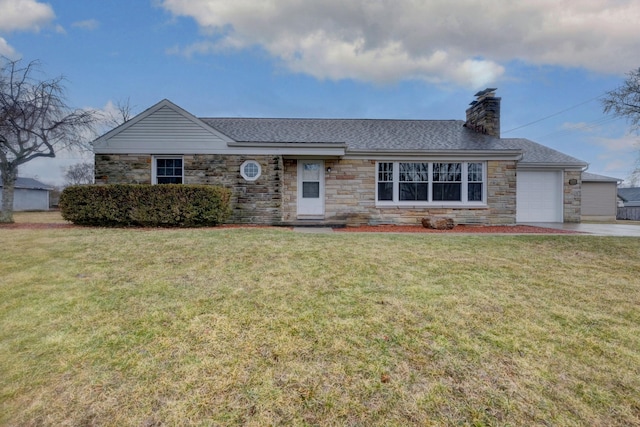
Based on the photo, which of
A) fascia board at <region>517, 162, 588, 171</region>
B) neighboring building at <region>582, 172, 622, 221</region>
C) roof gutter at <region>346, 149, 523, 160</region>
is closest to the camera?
roof gutter at <region>346, 149, 523, 160</region>

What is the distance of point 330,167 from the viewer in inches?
463

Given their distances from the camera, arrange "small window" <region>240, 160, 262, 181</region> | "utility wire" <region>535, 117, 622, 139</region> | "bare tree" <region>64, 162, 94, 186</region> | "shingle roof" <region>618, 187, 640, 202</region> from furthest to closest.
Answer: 1. "bare tree" <region>64, 162, 94, 186</region>
2. "shingle roof" <region>618, 187, 640, 202</region>
3. "utility wire" <region>535, 117, 622, 139</region>
4. "small window" <region>240, 160, 262, 181</region>

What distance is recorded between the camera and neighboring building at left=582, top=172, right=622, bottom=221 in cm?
1898

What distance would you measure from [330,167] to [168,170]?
604cm

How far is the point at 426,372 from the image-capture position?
7.73 ft

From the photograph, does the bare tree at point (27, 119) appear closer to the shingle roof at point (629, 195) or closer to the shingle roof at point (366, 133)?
the shingle roof at point (366, 133)

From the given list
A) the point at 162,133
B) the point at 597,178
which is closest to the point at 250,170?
the point at 162,133

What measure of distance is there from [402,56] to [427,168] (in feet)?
29.9

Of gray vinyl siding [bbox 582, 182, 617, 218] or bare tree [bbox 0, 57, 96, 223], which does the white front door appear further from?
gray vinyl siding [bbox 582, 182, 617, 218]

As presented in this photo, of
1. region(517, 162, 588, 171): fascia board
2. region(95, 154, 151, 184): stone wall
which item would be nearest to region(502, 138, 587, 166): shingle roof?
region(517, 162, 588, 171): fascia board

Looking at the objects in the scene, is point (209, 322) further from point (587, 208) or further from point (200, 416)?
point (587, 208)

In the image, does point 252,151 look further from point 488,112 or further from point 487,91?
point 487,91

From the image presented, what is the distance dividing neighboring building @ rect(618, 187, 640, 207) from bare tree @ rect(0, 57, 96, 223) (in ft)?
154

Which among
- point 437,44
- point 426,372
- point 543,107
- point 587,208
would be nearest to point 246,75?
point 437,44
